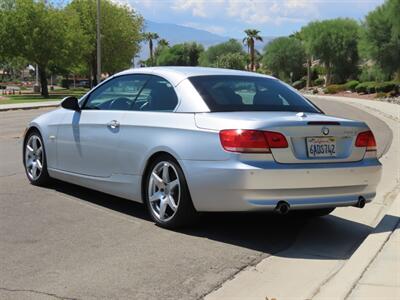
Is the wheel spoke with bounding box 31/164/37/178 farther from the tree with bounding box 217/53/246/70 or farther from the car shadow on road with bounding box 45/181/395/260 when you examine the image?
the tree with bounding box 217/53/246/70

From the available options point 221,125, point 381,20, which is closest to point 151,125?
point 221,125

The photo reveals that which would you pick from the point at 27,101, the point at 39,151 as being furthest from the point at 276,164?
the point at 27,101

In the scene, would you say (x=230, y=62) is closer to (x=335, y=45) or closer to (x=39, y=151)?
(x=335, y=45)

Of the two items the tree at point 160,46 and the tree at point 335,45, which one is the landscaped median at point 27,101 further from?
the tree at point 160,46

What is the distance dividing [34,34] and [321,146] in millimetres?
46802

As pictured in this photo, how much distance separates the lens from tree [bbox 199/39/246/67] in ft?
425

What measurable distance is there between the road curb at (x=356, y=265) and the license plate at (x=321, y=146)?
856 millimetres

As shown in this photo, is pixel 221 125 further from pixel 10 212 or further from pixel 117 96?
pixel 10 212

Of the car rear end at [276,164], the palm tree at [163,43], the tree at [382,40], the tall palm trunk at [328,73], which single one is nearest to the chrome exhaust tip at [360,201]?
the car rear end at [276,164]

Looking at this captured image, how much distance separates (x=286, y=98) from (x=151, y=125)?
1477 millimetres

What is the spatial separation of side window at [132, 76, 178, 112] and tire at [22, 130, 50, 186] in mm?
1972

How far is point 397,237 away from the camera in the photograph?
18.5ft

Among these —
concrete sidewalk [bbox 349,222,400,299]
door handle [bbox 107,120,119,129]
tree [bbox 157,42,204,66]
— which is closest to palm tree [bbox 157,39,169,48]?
tree [bbox 157,42,204,66]

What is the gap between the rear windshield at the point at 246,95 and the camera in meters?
6.10
